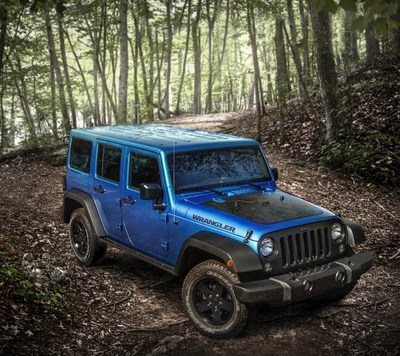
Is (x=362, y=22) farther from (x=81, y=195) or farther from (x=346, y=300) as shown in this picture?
(x=81, y=195)

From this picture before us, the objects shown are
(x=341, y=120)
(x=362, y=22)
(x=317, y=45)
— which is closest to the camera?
(x=362, y=22)

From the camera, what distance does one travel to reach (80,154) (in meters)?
6.98

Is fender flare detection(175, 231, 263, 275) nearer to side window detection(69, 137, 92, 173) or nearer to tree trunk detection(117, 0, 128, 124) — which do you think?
side window detection(69, 137, 92, 173)

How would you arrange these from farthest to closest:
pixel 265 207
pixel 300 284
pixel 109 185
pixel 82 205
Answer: pixel 82 205 < pixel 109 185 < pixel 265 207 < pixel 300 284

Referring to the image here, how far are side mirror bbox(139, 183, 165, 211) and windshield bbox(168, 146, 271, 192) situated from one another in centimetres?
22

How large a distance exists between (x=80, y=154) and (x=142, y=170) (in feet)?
5.54

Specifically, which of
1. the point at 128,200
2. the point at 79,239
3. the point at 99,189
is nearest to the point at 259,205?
the point at 128,200

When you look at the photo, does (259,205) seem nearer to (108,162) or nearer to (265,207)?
(265,207)

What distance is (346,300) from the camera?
5762mm

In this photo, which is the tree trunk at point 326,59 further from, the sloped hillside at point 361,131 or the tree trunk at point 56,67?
the tree trunk at point 56,67

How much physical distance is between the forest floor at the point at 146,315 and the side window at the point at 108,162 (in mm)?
1429

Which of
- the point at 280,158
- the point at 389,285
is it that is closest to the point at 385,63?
the point at 280,158

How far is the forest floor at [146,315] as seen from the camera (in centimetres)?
461

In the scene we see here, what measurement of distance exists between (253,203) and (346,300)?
185 cm
